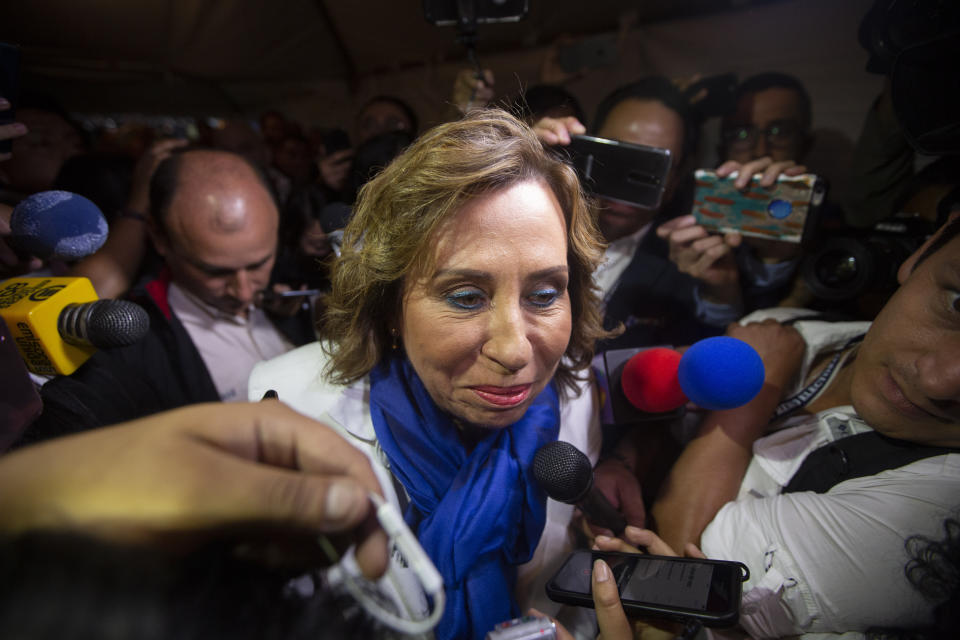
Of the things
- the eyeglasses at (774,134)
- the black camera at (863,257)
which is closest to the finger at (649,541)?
the black camera at (863,257)

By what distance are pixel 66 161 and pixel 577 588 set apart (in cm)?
238

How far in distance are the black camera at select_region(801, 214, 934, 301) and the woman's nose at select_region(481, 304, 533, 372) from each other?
44.6 inches

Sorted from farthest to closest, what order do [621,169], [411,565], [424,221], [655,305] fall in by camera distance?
[655,305]
[621,169]
[424,221]
[411,565]

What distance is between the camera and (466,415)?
3.83 feet

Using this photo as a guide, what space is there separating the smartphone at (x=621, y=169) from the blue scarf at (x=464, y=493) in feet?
2.64

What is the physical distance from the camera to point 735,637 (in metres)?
1.14

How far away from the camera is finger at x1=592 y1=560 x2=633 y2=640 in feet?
3.21

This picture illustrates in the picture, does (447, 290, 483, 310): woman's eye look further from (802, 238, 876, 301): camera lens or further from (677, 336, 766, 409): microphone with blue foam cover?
(802, 238, 876, 301): camera lens

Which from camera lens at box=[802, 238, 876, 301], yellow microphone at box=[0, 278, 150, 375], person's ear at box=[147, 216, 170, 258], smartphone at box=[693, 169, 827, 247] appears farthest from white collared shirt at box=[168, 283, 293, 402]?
camera lens at box=[802, 238, 876, 301]

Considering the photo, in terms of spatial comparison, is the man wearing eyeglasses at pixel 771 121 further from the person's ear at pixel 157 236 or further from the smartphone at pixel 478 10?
the person's ear at pixel 157 236

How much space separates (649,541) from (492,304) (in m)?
0.79

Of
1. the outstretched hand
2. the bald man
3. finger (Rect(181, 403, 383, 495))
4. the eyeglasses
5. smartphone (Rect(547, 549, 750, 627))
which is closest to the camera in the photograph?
the outstretched hand

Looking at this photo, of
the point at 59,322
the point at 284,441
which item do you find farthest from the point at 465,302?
the point at 59,322

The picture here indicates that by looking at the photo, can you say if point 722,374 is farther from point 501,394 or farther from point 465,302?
point 465,302
